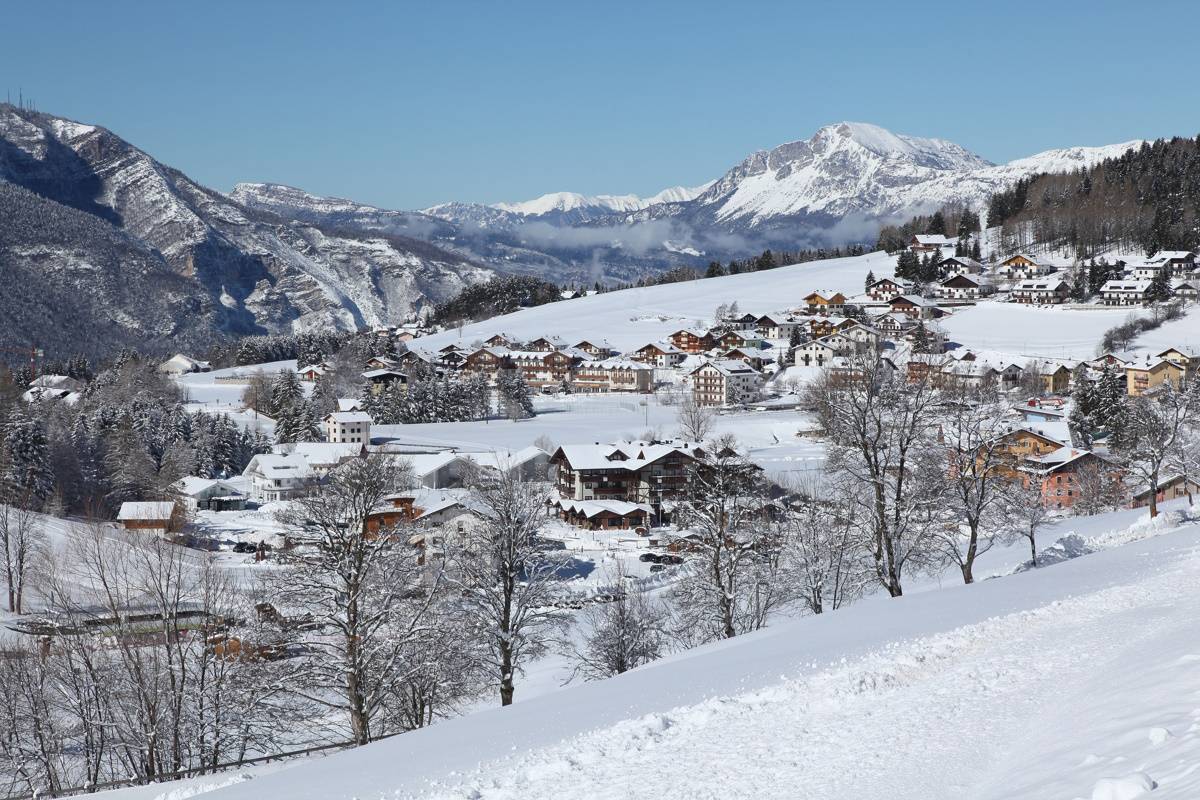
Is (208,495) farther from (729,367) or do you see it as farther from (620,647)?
(729,367)

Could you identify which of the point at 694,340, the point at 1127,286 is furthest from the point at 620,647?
the point at 1127,286

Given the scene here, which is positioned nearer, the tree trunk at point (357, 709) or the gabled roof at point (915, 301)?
the tree trunk at point (357, 709)

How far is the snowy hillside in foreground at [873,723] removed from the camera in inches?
276

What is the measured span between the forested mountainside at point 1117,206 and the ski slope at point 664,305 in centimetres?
1824

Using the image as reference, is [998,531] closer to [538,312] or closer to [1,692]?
[1,692]

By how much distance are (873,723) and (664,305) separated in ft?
384

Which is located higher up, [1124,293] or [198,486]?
[1124,293]

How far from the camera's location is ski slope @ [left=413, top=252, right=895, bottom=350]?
11112cm

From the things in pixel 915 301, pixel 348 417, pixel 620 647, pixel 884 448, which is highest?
pixel 884 448

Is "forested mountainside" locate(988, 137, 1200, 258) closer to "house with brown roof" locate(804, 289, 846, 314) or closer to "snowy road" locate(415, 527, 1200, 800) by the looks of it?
"house with brown roof" locate(804, 289, 846, 314)

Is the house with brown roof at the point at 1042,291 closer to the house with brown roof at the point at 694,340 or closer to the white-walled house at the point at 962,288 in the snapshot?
the white-walled house at the point at 962,288

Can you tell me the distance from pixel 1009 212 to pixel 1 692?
13403cm

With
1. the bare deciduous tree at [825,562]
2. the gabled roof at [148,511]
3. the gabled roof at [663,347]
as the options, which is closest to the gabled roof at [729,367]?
the gabled roof at [663,347]

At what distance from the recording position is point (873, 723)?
28.0 feet
